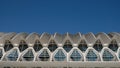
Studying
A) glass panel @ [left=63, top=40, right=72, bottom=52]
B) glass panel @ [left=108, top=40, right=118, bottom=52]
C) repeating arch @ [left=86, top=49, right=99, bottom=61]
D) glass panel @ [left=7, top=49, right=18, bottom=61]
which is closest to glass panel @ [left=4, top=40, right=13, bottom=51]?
glass panel @ [left=7, top=49, right=18, bottom=61]

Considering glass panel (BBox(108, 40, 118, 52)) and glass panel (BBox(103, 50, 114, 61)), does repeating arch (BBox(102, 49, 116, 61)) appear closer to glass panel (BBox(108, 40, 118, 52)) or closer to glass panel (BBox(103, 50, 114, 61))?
glass panel (BBox(103, 50, 114, 61))

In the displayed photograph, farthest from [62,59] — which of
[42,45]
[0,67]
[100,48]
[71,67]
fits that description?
[0,67]

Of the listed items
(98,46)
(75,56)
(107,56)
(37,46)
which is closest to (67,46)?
(75,56)

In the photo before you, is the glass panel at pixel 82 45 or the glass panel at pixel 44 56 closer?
the glass panel at pixel 44 56

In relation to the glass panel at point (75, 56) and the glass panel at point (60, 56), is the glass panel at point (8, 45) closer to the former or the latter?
the glass panel at point (60, 56)

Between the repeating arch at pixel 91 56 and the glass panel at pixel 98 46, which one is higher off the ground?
the glass panel at pixel 98 46

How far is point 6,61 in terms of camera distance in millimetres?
47562

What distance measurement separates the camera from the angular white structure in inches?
1870

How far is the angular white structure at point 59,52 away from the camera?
1870 inches

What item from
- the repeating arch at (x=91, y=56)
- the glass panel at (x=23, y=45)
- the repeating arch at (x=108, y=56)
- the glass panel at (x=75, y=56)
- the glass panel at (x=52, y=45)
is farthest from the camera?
the glass panel at (x=23, y=45)

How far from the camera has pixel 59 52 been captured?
51.8 meters

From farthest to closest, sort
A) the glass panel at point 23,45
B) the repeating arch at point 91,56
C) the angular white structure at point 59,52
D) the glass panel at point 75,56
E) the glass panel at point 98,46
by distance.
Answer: the glass panel at point 23,45 → the glass panel at point 98,46 → the glass panel at point 75,56 → the repeating arch at point 91,56 → the angular white structure at point 59,52

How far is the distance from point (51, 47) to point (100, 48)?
40.7 feet

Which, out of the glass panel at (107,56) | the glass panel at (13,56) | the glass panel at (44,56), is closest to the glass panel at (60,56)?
the glass panel at (44,56)
